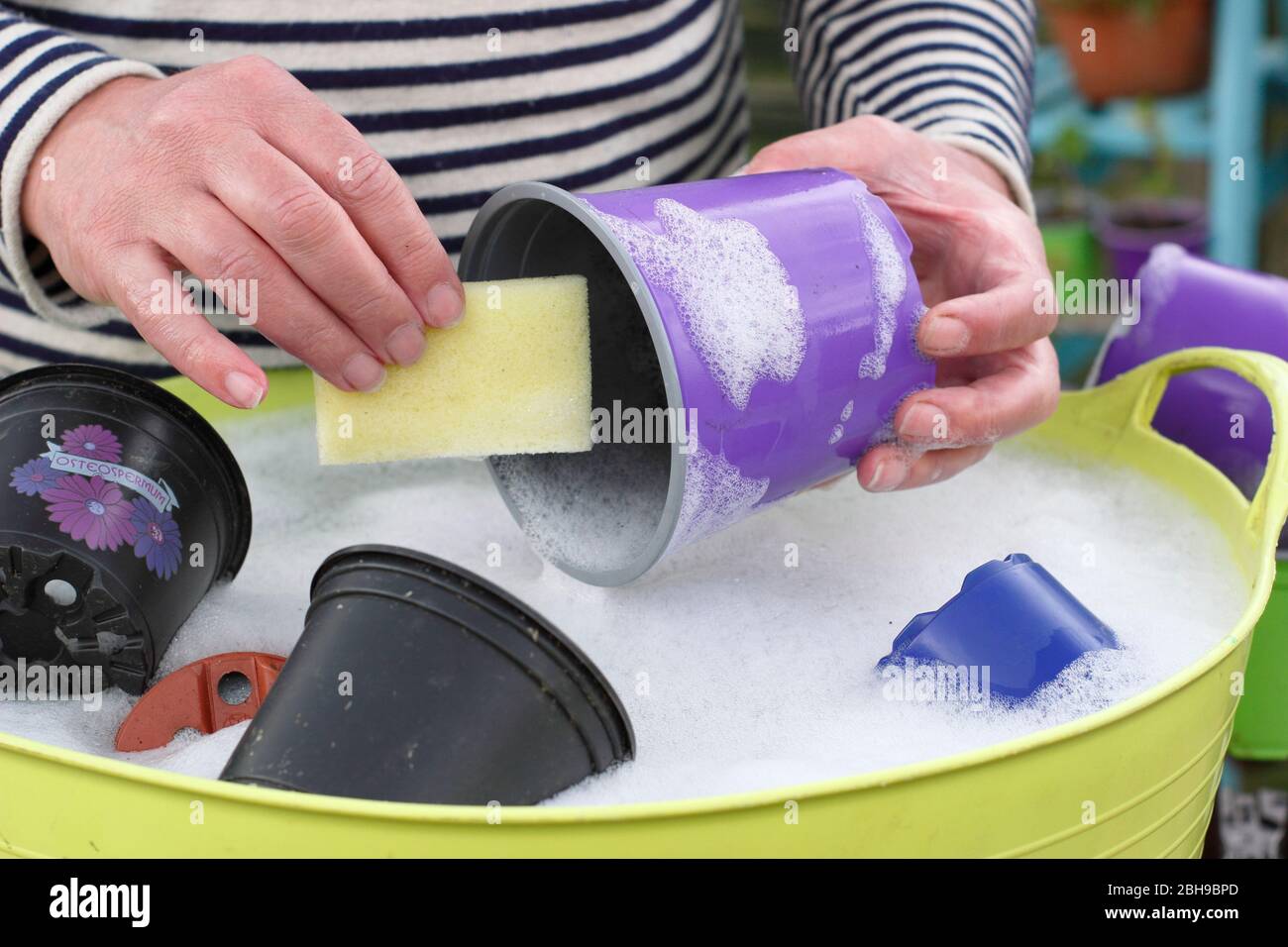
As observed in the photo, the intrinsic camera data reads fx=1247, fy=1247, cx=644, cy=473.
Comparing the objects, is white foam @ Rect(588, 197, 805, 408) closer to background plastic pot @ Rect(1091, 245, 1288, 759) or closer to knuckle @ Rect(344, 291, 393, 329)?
knuckle @ Rect(344, 291, 393, 329)

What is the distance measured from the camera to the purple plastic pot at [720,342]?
0.66 m

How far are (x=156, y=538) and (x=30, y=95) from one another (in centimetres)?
27

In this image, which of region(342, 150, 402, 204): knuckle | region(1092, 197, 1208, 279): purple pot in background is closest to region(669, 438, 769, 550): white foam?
region(342, 150, 402, 204): knuckle

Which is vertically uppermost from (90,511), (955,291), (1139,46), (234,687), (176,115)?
(1139,46)

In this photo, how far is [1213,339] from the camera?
939 millimetres

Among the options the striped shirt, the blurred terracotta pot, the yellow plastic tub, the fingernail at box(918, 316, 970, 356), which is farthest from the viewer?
the blurred terracotta pot

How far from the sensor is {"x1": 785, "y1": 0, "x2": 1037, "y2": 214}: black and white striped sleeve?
100cm

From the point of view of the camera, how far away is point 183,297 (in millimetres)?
687

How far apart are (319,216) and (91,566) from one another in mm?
224

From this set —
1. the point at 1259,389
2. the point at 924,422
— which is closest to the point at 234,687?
the point at 924,422

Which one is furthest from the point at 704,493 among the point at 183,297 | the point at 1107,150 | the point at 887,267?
the point at 1107,150
